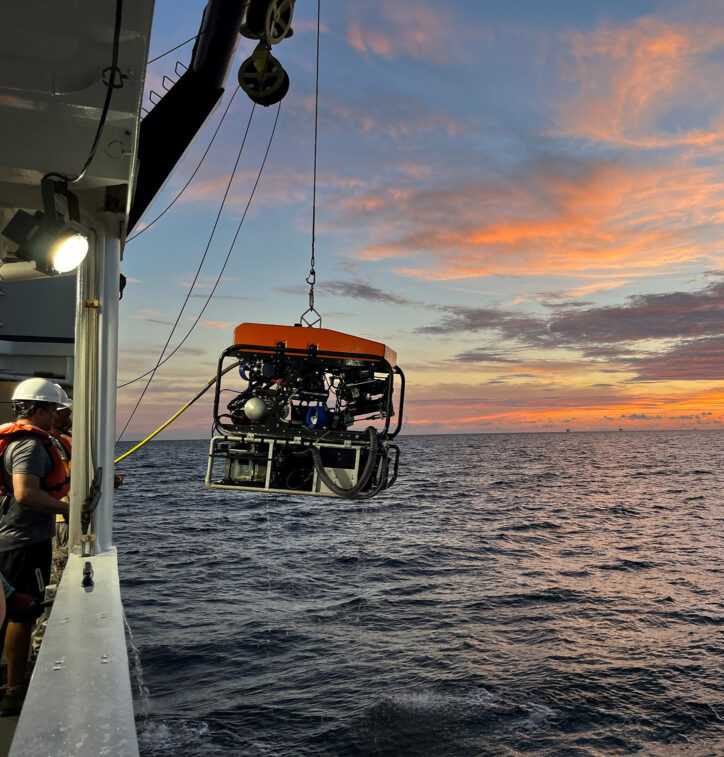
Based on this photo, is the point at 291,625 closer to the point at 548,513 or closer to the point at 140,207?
the point at 140,207

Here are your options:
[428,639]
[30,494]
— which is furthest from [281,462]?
[428,639]

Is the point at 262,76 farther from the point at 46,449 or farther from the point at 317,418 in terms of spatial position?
the point at 46,449

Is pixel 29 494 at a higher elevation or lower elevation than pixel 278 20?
lower

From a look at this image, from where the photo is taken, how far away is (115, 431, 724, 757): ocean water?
795 centimetres

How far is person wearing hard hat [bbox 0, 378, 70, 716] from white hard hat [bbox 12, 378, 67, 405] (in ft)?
0.31

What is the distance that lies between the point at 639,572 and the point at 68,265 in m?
17.0

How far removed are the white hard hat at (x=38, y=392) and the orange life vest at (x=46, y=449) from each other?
0.35 meters

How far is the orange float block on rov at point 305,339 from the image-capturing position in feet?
23.4

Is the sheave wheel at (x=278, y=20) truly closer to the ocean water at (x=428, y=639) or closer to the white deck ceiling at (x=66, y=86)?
the white deck ceiling at (x=66, y=86)

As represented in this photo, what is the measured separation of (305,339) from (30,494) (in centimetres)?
363

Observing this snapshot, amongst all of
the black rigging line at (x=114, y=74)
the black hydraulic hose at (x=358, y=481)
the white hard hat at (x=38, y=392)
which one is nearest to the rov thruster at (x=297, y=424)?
the black hydraulic hose at (x=358, y=481)

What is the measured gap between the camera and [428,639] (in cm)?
1117

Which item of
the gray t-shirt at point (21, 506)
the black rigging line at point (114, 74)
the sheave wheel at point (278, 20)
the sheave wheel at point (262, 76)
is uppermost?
the sheave wheel at point (278, 20)

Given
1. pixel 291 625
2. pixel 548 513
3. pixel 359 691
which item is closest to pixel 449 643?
pixel 359 691
